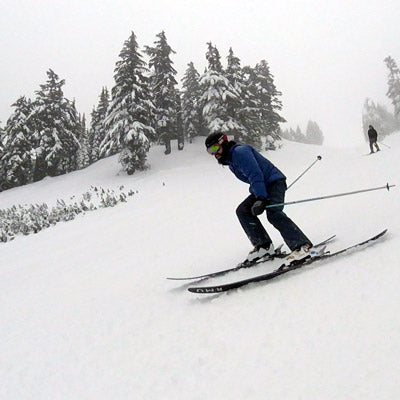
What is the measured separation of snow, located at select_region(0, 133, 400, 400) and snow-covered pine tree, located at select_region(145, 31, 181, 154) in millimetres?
22711

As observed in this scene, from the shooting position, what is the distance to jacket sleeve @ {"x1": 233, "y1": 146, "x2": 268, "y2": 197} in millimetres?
3987

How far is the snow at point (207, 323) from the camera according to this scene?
2.07m

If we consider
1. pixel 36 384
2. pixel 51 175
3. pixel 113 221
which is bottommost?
pixel 36 384

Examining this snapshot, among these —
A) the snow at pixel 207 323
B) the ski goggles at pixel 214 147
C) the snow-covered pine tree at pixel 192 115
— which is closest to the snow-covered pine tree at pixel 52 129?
the snow-covered pine tree at pixel 192 115

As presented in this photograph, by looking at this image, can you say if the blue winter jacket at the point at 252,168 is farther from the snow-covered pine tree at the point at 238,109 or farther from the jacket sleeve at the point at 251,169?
the snow-covered pine tree at the point at 238,109

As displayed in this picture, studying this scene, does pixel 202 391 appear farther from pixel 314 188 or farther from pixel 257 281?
pixel 314 188

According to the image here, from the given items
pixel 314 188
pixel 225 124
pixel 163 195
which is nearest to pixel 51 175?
pixel 225 124

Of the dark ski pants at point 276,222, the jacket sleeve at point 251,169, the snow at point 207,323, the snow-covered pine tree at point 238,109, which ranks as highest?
the snow-covered pine tree at point 238,109

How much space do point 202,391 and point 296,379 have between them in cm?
64

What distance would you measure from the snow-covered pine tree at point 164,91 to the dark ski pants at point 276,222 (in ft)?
81.1

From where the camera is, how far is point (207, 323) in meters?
3.05

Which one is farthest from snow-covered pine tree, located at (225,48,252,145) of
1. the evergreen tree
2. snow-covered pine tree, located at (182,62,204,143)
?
the evergreen tree

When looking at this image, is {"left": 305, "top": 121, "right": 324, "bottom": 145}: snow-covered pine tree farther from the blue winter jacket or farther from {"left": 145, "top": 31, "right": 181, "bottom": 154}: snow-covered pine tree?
the blue winter jacket

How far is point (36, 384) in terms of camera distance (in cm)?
262
